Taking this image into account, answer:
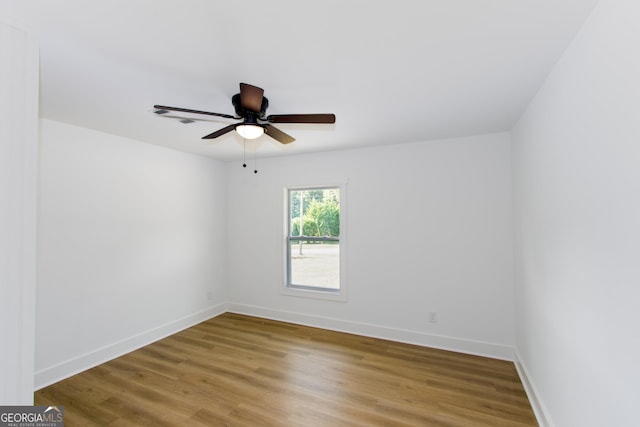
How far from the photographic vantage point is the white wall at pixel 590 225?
3.57ft

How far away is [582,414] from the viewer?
1492mm

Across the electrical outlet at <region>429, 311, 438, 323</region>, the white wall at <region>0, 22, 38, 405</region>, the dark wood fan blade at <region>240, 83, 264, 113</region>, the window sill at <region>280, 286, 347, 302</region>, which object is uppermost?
the dark wood fan blade at <region>240, 83, 264, 113</region>

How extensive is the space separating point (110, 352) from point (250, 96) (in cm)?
323

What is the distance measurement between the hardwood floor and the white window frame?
65cm

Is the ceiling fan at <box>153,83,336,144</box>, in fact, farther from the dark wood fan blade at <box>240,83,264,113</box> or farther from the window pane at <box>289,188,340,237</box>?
the window pane at <box>289,188,340,237</box>

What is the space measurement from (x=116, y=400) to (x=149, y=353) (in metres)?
0.89

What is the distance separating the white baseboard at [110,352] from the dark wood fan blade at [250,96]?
3.06 metres

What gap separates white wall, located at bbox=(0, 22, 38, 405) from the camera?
3.04 feet

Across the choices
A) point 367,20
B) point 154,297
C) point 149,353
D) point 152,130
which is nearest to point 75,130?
point 152,130

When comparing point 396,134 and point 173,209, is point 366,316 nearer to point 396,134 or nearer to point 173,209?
point 396,134

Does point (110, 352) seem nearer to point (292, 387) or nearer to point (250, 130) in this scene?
point (292, 387)

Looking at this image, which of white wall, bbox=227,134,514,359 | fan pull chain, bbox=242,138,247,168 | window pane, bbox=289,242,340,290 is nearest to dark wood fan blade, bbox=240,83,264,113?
fan pull chain, bbox=242,138,247,168

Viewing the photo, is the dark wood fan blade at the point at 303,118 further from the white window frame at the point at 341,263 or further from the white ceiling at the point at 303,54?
the white window frame at the point at 341,263

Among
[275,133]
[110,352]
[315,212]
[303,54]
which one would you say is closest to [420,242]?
[315,212]
